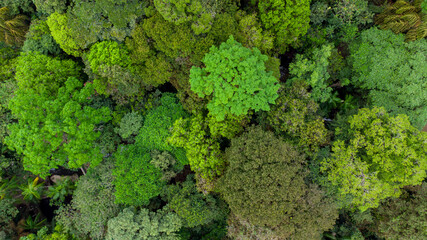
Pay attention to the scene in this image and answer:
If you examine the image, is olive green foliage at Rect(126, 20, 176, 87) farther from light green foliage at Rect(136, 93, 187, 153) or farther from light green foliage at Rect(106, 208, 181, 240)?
light green foliage at Rect(106, 208, 181, 240)

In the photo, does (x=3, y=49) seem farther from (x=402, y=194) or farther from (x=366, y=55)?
(x=402, y=194)

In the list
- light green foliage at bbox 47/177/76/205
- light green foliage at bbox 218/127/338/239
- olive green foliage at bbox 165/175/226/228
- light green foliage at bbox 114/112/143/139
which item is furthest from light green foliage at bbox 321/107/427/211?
light green foliage at bbox 47/177/76/205

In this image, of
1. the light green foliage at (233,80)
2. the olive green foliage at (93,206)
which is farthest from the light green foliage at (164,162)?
the light green foliage at (233,80)

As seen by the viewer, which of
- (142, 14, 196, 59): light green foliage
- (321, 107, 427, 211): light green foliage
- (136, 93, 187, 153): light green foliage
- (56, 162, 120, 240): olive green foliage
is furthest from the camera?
(56, 162, 120, 240): olive green foliage

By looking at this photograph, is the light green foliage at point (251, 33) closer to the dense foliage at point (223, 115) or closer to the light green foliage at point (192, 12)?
the dense foliage at point (223, 115)

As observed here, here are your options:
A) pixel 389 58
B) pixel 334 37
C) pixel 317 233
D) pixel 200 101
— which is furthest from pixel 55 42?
pixel 389 58

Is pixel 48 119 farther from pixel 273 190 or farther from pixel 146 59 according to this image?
pixel 273 190
